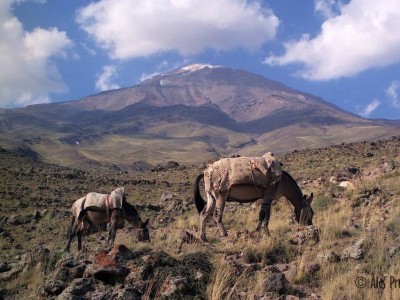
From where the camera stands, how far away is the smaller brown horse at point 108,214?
12438mm

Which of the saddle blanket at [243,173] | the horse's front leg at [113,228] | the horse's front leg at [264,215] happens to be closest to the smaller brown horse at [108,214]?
the horse's front leg at [113,228]

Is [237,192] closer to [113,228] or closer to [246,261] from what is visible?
[246,261]

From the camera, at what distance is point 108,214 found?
41.9 feet

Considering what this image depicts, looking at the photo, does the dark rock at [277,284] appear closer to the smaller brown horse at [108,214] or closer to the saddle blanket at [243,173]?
the saddle blanket at [243,173]

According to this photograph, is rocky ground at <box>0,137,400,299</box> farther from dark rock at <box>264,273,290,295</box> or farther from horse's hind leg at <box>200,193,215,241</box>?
horse's hind leg at <box>200,193,215,241</box>

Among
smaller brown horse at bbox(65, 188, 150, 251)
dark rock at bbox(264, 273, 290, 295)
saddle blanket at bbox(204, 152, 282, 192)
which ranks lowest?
dark rock at bbox(264, 273, 290, 295)

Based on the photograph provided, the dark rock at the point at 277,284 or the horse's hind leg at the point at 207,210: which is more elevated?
the horse's hind leg at the point at 207,210

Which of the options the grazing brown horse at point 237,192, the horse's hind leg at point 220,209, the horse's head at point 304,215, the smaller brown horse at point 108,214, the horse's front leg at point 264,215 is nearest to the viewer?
the horse's front leg at point 264,215

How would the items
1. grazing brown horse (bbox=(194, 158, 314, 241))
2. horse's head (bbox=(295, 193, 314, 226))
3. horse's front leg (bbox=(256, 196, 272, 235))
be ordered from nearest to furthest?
horse's front leg (bbox=(256, 196, 272, 235)) < grazing brown horse (bbox=(194, 158, 314, 241)) < horse's head (bbox=(295, 193, 314, 226))

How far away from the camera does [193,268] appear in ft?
22.9

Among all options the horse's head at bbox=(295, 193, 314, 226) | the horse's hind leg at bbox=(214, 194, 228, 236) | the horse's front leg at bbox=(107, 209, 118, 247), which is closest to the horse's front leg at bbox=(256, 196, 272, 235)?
the horse's hind leg at bbox=(214, 194, 228, 236)

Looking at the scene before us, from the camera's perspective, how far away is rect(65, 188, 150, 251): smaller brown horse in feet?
40.8

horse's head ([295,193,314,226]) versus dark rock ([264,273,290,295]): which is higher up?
horse's head ([295,193,314,226])

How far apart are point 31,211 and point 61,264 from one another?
1572 cm
